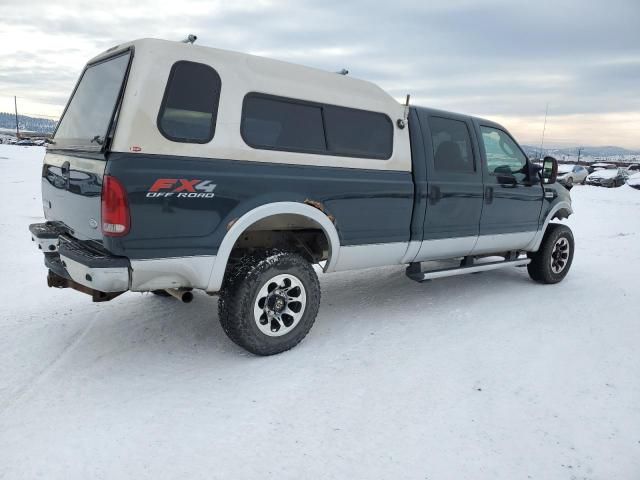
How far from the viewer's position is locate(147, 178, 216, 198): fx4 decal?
10.2 feet

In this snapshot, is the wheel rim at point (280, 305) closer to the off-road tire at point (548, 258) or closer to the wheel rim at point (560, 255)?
the off-road tire at point (548, 258)

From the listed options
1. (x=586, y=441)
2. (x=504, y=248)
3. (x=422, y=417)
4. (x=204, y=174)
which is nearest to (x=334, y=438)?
(x=422, y=417)

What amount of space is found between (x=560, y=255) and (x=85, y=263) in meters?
5.62

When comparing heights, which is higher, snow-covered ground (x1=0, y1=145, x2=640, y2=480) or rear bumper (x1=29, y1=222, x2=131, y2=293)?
rear bumper (x1=29, y1=222, x2=131, y2=293)

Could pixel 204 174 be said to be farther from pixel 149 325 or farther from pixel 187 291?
pixel 149 325

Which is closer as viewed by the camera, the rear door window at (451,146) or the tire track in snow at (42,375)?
the tire track in snow at (42,375)

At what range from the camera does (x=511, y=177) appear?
18.2ft

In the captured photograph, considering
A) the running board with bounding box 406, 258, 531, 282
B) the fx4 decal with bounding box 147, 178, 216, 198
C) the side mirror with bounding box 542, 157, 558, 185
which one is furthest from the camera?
the side mirror with bounding box 542, 157, 558, 185

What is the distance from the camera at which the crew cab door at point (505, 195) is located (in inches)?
211

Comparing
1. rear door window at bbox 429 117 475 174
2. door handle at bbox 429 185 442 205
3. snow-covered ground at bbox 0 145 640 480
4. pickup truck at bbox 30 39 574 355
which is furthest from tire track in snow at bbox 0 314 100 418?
rear door window at bbox 429 117 475 174

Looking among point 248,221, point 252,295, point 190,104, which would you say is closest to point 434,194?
point 248,221

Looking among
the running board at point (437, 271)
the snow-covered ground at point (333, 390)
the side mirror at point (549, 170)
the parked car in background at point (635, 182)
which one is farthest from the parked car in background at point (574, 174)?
the running board at point (437, 271)

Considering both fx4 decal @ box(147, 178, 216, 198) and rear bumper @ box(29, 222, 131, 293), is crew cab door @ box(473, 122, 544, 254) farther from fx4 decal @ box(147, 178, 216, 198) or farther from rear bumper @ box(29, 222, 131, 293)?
Answer: rear bumper @ box(29, 222, 131, 293)

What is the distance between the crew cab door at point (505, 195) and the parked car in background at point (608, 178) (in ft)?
81.5
